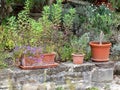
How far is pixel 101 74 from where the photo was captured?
6926 millimetres

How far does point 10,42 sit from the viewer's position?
714 centimetres

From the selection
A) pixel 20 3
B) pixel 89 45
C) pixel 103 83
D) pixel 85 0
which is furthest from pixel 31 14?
pixel 103 83

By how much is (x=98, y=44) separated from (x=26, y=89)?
1.65 metres

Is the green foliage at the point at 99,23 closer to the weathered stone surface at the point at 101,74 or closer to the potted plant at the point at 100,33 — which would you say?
the potted plant at the point at 100,33

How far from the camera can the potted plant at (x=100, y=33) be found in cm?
699

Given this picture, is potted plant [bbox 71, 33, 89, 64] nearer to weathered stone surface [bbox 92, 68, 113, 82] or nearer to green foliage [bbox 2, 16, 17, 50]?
weathered stone surface [bbox 92, 68, 113, 82]

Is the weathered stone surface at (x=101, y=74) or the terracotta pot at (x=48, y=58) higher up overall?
the terracotta pot at (x=48, y=58)

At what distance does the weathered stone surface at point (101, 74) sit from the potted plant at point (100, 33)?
0.71 feet

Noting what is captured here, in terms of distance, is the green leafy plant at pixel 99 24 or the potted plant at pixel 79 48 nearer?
the potted plant at pixel 79 48

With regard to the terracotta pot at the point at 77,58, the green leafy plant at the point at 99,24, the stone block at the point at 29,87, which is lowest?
the stone block at the point at 29,87

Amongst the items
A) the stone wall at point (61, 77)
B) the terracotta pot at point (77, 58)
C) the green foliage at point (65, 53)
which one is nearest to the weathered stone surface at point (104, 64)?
the stone wall at point (61, 77)

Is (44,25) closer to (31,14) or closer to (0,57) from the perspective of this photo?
(0,57)

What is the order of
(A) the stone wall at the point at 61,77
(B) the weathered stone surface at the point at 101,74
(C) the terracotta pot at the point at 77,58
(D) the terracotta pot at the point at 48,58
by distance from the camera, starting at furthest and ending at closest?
(B) the weathered stone surface at the point at 101,74 < (C) the terracotta pot at the point at 77,58 < (D) the terracotta pot at the point at 48,58 < (A) the stone wall at the point at 61,77

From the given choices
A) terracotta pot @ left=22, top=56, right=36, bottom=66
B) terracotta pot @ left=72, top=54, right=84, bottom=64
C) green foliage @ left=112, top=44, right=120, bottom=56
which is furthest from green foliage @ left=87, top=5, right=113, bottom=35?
terracotta pot @ left=22, top=56, right=36, bottom=66
